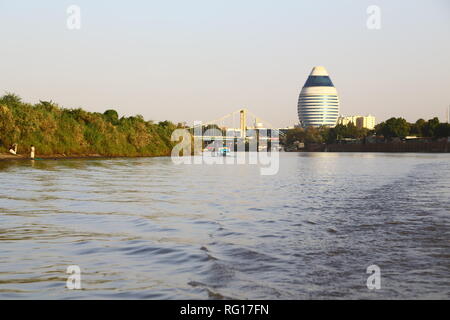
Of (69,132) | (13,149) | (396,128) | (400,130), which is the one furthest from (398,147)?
(13,149)

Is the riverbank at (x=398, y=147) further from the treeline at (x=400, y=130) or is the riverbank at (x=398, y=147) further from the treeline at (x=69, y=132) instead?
the treeline at (x=69, y=132)

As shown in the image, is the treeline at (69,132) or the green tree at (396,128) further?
the green tree at (396,128)

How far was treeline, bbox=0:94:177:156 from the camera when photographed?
5300cm

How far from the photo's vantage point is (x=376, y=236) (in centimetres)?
1034

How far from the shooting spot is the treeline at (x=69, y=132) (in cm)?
5300

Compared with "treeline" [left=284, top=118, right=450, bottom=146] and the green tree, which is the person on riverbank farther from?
the green tree

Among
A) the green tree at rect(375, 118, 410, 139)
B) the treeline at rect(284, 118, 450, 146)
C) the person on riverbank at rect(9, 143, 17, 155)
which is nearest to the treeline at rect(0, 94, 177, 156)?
the person on riverbank at rect(9, 143, 17, 155)

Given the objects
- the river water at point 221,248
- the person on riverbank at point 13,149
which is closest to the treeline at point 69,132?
the person on riverbank at point 13,149

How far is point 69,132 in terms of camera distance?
61281 mm

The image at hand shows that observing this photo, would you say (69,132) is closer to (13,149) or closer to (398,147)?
(13,149)

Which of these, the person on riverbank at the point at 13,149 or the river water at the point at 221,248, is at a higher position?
the person on riverbank at the point at 13,149
